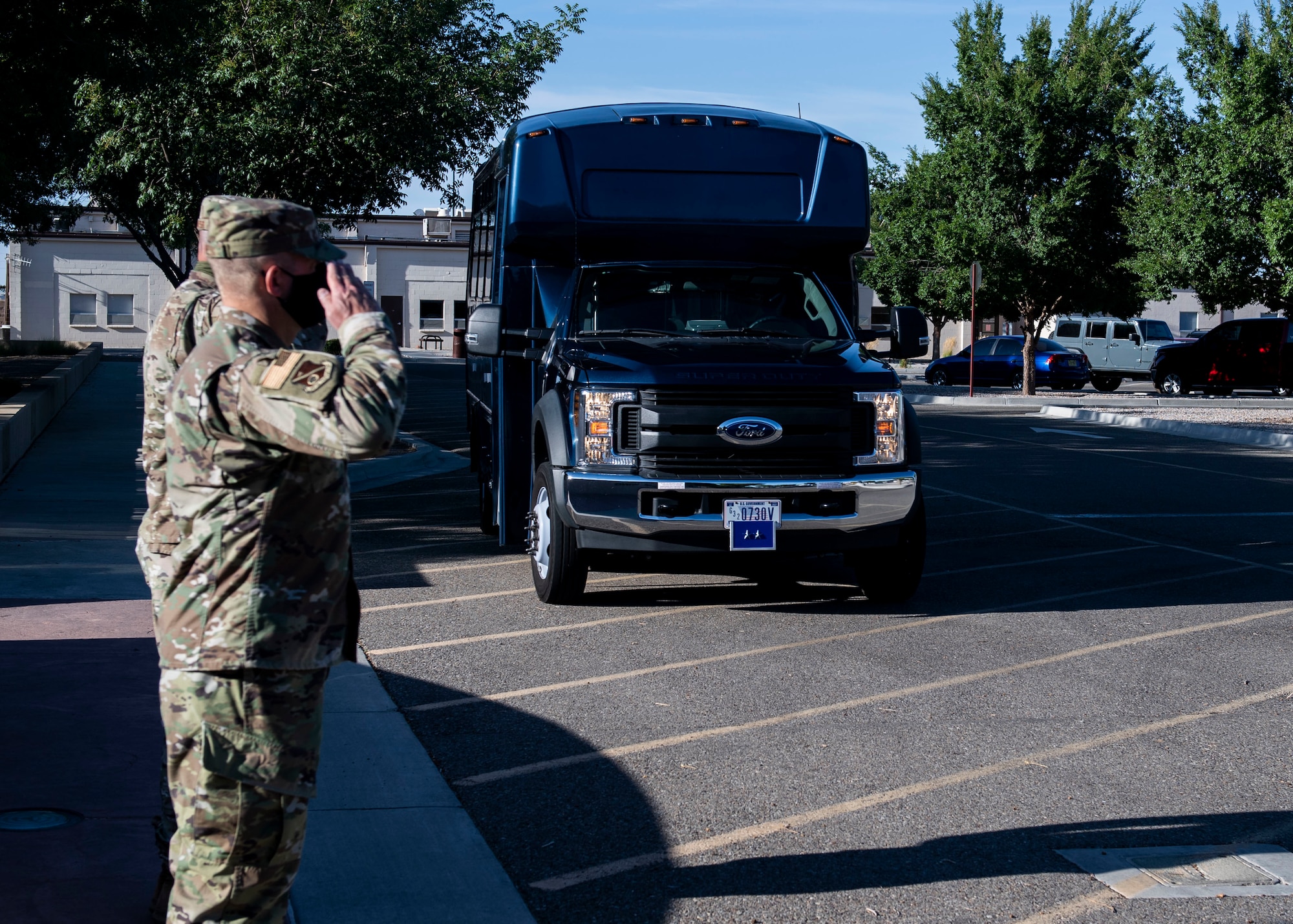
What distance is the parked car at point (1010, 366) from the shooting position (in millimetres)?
38500

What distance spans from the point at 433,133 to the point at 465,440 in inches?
168

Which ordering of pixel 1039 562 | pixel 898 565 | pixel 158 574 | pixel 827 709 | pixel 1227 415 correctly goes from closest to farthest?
pixel 158 574, pixel 827 709, pixel 898 565, pixel 1039 562, pixel 1227 415

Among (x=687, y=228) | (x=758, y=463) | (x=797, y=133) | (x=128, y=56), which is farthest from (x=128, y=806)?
(x=128, y=56)

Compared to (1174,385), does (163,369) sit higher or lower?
higher

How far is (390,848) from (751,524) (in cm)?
379

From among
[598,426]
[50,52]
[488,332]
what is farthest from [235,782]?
[50,52]

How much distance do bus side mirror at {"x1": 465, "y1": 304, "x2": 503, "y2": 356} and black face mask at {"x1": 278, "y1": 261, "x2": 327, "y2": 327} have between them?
593cm

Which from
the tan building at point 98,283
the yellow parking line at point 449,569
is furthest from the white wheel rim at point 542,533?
the tan building at point 98,283

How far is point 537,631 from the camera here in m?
7.91

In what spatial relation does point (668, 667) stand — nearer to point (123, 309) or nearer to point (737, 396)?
point (737, 396)

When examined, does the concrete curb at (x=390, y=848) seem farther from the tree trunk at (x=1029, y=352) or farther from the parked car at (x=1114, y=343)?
the parked car at (x=1114, y=343)

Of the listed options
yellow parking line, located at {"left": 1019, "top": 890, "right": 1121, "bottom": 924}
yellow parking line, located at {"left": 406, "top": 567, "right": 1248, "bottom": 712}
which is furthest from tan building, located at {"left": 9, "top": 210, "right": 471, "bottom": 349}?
yellow parking line, located at {"left": 1019, "top": 890, "right": 1121, "bottom": 924}

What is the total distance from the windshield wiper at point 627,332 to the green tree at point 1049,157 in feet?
84.8

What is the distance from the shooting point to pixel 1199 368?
34.8 metres
